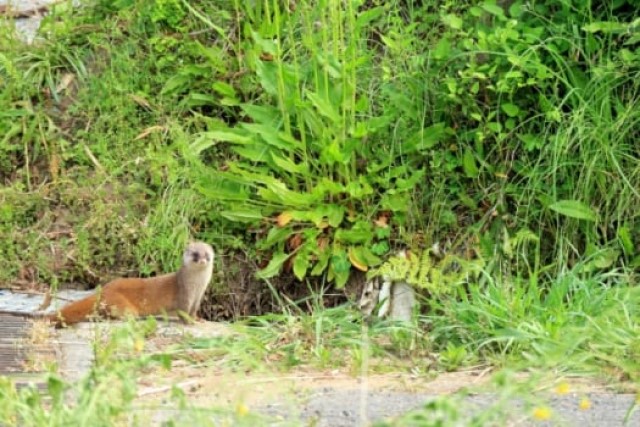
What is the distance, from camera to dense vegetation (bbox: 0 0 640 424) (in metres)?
6.36

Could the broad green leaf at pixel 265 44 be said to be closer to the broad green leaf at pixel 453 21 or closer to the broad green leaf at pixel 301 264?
the broad green leaf at pixel 453 21

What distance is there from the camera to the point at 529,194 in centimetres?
650

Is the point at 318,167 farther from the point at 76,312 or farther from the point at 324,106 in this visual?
the point at 76,312

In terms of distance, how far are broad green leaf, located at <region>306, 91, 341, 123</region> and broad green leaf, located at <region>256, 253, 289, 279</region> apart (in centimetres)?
78

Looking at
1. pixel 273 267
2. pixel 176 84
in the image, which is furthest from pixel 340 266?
pixel 176 84

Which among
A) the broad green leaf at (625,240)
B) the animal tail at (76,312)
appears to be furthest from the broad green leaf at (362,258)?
the animal tail at (76,312)

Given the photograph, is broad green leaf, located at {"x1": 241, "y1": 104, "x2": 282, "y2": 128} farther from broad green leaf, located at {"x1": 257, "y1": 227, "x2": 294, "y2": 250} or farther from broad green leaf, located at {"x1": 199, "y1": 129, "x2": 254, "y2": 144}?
broad green leaf, located at {"x1": 257, "y1": 227, "x2": 294, "y2": 250}

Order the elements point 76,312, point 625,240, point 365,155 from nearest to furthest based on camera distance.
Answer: point 76,312 → point 625,240 → point 365,155

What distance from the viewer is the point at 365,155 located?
6.70m

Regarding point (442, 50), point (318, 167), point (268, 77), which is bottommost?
point (318, 167)

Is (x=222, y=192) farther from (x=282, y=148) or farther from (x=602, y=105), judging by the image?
(x=602, y=105)

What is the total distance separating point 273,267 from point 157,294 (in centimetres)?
62

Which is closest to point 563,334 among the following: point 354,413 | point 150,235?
point 354,413

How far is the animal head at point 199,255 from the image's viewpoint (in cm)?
624
